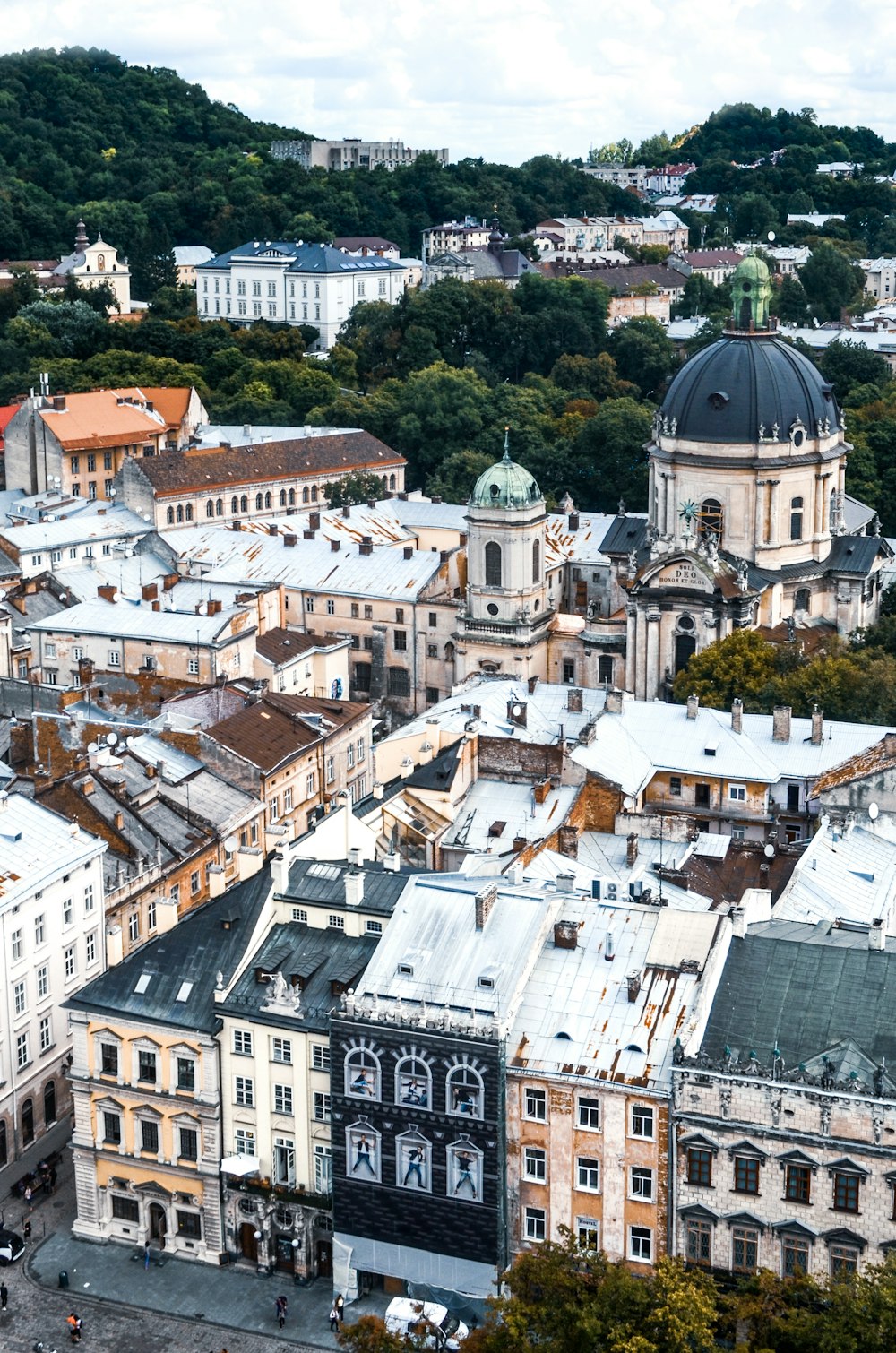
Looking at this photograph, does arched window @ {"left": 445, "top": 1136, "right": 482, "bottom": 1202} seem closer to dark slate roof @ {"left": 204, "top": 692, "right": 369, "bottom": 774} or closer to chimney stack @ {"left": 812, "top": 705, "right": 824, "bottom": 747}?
dark slate roof @ {"left": 204, "top": 692, "right": 369, "bottom": 774}

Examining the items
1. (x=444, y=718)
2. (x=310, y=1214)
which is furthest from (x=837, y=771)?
(x=310, y=1214)

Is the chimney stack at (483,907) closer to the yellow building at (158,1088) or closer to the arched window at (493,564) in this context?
the yellow building at (158,1088)

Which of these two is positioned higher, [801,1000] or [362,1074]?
[801,1000]

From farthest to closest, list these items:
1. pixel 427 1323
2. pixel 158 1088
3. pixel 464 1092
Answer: pixel 158 1088 → pixel 464 1092 → pixel 427 1323

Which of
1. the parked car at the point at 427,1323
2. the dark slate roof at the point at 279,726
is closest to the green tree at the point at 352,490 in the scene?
the dark slate roof at the point at 279,726

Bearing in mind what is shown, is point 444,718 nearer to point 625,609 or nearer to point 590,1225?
point 625,609

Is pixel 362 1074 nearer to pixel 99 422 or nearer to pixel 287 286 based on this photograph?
pixel 99 422

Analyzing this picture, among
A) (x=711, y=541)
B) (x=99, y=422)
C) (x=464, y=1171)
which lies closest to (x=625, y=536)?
(x=711, y=541)
